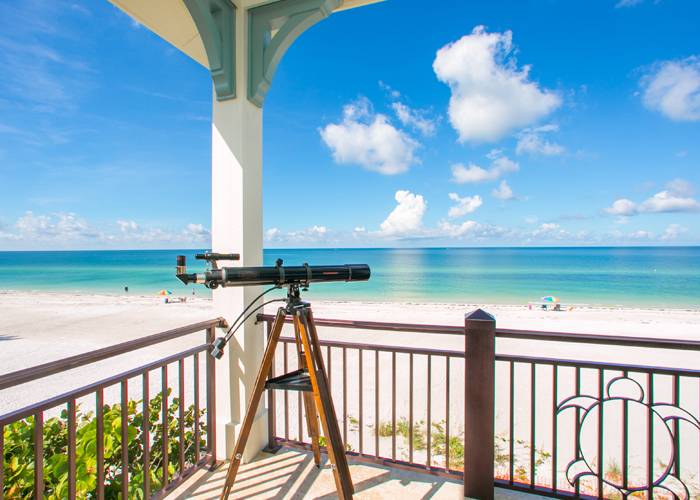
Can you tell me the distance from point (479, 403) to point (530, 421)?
3.30 ft

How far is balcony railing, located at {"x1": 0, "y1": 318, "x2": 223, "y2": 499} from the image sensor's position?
3.28 ft

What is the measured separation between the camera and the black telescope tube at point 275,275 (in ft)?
3.97

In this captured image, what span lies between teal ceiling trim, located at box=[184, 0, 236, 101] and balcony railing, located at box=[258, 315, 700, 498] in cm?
134

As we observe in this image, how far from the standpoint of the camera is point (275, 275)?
1.32m

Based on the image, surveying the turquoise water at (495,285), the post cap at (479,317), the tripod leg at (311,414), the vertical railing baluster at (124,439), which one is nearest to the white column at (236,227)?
the tripod leg at (311,414)

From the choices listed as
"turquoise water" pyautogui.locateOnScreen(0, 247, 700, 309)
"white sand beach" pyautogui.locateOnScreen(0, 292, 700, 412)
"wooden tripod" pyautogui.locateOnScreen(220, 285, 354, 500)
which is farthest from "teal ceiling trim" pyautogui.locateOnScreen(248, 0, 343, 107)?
"turquoise water" pyautogui.locateOnScreen(0, 247, 700, 309)

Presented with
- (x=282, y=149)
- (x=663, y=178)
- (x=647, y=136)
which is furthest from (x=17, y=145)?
(x=663, y=178)

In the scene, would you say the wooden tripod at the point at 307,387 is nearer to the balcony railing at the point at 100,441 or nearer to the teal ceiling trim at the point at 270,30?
the balcony railing at the point at 100,441

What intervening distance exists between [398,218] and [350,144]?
1723 cm

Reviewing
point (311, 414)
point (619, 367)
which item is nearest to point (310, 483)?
point (311, 414)

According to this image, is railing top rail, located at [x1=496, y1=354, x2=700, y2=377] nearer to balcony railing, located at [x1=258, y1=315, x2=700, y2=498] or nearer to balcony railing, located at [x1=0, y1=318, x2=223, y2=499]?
balcony railing, located at [x1=258, y1=315, x2=700, y2=498]

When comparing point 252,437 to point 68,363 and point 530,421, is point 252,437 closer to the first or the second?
point 68,363

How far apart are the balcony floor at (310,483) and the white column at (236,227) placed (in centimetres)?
16

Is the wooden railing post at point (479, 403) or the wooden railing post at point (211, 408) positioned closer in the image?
the wooden railing post at point (479, 403)
